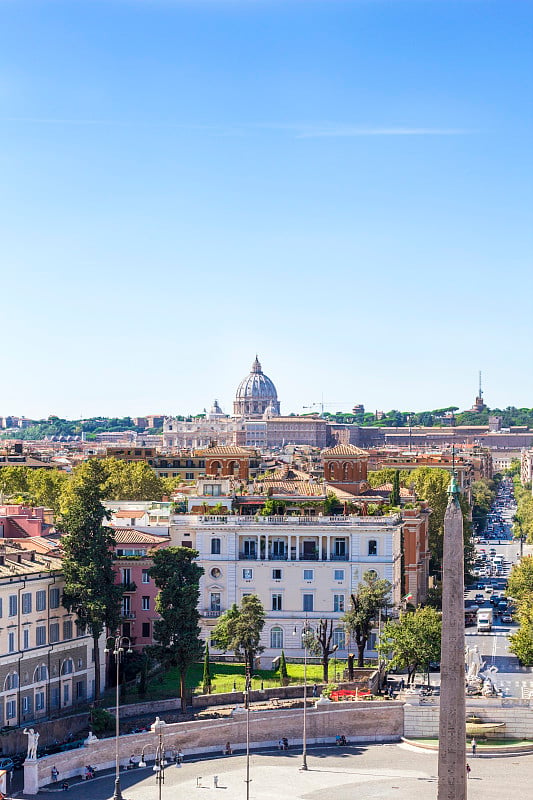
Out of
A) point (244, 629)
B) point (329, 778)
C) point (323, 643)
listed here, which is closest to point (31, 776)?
point (329, 778)

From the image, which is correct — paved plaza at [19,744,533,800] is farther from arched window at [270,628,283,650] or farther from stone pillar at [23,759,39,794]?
arched window at [270,628,283,650]

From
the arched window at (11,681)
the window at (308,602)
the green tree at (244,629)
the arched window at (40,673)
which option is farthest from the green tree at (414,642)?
the arched window at (11,681)

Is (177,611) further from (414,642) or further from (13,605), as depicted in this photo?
(414,642)

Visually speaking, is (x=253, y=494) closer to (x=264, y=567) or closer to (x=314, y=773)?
(x=264, y=567)

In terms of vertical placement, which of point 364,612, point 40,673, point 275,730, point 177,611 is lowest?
point 275,730

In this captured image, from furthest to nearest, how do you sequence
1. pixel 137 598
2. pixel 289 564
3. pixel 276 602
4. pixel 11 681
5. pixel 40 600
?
pixel 289 564 < pixel 276 602 < pixel 137 598 < pixel 40 600 < pixel 11 681

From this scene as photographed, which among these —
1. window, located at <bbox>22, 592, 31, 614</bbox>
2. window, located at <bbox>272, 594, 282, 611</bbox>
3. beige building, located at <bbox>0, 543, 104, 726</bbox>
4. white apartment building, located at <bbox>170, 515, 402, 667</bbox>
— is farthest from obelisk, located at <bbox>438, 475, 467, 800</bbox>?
window, located at <bbox>272, 594, 282, 611</bbox>
